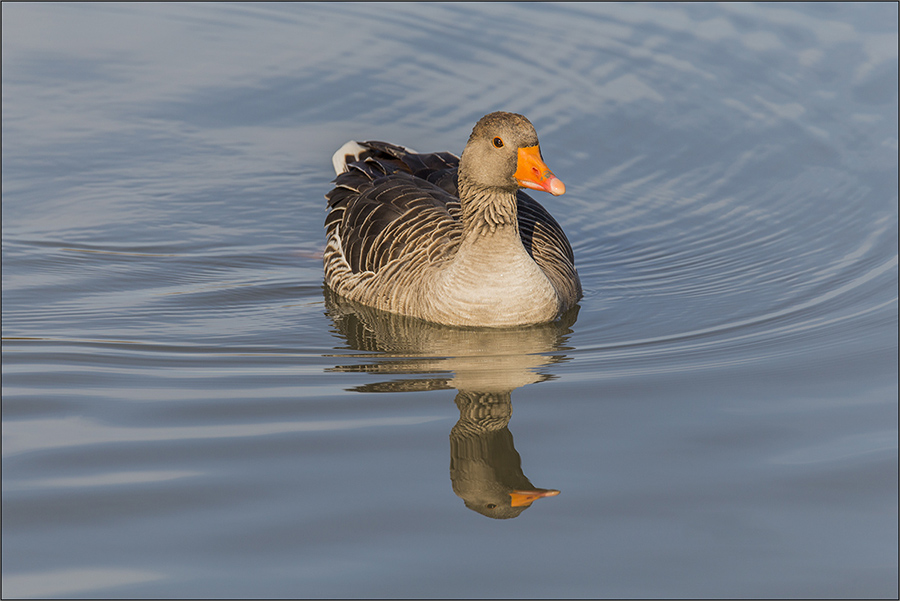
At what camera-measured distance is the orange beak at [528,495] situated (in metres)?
6.75

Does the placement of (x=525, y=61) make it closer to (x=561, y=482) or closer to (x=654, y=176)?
(x=654, y=176)

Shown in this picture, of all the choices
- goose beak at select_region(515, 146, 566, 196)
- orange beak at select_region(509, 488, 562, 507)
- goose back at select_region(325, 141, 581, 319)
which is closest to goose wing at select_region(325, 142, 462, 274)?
goose back at select_region(325, 141, 581, 319)

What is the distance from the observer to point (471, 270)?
32.6 feet

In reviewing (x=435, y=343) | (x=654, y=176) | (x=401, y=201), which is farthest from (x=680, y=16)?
(x=435, y=343)

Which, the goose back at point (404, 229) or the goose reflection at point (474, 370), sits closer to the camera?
the goose reflection at point (474, 370)

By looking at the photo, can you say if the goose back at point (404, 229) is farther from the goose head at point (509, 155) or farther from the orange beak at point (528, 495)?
the orange beak at point (528, 495)

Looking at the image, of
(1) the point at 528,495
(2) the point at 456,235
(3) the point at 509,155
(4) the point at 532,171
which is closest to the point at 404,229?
(2) the point at 456,235

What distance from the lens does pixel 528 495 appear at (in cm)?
682

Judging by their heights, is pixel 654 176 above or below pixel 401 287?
above

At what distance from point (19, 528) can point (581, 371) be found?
4.46 meters

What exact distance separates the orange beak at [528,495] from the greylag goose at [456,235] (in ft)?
9.96

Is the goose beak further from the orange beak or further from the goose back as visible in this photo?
the orange beak

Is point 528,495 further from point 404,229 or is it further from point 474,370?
point 404,229

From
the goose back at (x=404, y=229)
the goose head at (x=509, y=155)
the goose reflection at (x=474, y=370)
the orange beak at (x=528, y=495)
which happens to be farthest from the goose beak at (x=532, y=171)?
the orange beak at (x=528, y=495)
